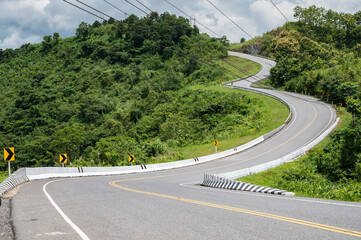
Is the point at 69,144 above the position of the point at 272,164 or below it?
above

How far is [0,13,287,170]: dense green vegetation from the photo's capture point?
51656 mm

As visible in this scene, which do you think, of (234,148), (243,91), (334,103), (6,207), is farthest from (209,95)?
(6,207)

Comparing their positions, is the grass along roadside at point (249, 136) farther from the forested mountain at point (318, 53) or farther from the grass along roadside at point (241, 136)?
the forested mountain at point (318, 53)

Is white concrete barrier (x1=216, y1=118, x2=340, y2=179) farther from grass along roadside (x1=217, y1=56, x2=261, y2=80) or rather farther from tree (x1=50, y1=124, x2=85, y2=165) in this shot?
grass along roadside (x1=217, y1=56, x2=261, y2=80)

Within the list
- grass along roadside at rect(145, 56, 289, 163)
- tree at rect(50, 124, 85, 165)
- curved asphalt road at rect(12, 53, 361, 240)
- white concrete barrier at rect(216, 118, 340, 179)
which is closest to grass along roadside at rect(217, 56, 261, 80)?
grass along roadside at rect(145, 56, 289, 163)

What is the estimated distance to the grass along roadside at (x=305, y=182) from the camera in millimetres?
18625

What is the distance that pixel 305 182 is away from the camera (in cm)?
2366

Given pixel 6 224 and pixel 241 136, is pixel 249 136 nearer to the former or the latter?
pixel 241 136

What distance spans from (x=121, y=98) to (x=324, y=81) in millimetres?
48353

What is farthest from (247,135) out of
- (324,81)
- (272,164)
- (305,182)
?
(305,182)

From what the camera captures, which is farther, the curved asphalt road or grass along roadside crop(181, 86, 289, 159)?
grass along roadside crop(181, 86, 289, 159)

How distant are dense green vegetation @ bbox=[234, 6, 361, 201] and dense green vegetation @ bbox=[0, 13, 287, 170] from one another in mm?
12171

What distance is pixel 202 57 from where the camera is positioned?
92312 millimetres

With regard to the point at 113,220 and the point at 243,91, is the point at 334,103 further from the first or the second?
the point at 113,220
